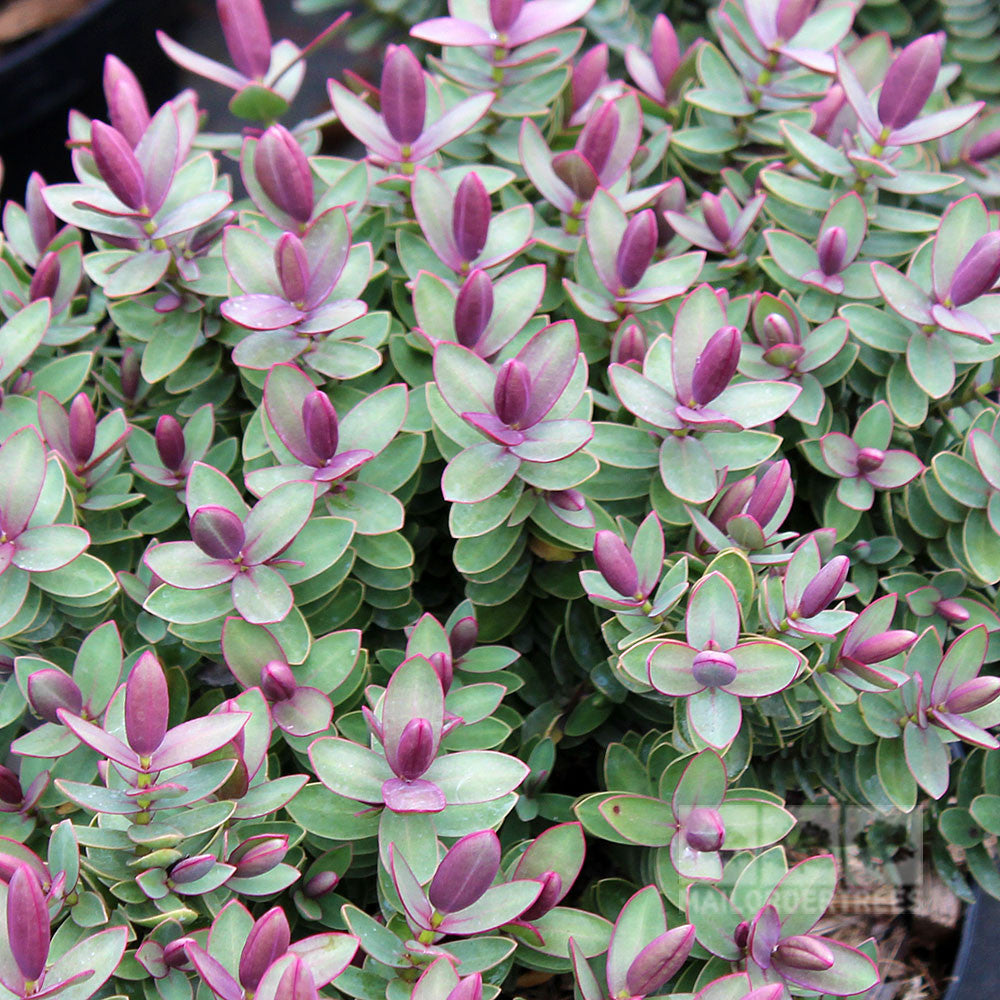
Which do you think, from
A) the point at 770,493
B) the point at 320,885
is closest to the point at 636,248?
the point at 770,493

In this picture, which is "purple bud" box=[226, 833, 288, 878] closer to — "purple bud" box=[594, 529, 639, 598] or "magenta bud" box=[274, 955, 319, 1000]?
"magenta bud" box=[274, 955, 319, 1000]

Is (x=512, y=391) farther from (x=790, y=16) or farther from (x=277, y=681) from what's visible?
(x=790, y=16)

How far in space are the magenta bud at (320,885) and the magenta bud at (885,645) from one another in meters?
0.54

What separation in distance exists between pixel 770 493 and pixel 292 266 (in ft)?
1.74

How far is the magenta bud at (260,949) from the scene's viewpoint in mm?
755

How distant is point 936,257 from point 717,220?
26cm

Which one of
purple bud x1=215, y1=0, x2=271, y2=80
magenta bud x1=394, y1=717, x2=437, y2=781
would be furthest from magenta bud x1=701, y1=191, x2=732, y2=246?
magenta bud x1=394, y1=717, x2=437, y2=781

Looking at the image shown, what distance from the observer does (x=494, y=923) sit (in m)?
0.82

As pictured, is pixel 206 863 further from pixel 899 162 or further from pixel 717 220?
pixel 899 162

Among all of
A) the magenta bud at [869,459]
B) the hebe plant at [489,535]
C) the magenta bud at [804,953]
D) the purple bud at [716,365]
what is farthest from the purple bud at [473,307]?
the magenta bud at [804,953]

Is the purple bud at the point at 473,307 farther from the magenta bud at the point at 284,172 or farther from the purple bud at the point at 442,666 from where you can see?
the purple bud at the point at 442,666

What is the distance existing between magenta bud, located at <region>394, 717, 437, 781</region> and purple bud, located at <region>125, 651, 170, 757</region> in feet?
0.64

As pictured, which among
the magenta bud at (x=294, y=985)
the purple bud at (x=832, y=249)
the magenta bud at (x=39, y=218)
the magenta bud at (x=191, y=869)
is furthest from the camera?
the magenta bud at (x=39, y=218)

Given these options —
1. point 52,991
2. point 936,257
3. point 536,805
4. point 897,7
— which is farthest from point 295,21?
point 52,991
